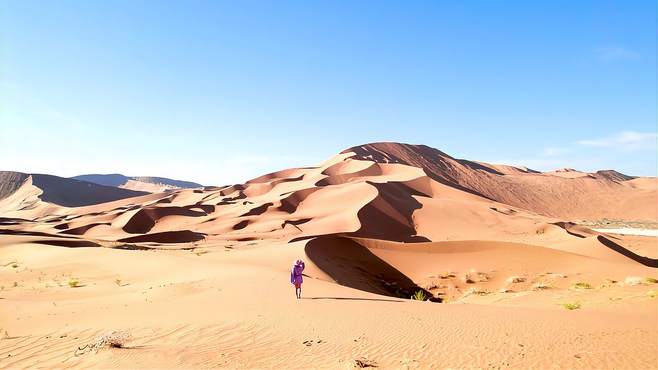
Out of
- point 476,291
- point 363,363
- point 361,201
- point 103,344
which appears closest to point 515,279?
point 476,291

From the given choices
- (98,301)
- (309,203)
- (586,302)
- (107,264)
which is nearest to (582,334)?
(586,302)

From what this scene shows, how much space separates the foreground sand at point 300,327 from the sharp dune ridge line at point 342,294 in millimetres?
45

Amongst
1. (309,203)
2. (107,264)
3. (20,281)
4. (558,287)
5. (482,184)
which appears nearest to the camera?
(20,281)

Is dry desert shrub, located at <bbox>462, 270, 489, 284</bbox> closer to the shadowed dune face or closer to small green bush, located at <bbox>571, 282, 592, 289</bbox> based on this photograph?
small green bush, located at <bbox>571, 282, 592, 289</bbox>

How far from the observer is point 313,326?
8.31 metres

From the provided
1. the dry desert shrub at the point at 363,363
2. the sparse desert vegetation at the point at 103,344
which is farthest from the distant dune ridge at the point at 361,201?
the dry desert shrub at the point at 363,363

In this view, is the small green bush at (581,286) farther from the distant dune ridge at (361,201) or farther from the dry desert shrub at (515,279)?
the distant dune ridge at (361,201)

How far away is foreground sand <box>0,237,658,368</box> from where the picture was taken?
6559 mm

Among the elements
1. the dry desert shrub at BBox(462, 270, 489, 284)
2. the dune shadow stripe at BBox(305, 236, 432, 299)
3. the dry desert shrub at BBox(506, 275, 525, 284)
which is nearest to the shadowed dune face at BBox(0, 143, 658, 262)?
the dune shadow stripe at BBox(305, 236, 432, 299)

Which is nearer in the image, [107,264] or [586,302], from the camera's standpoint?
[586,302]

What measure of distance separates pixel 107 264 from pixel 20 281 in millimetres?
3221

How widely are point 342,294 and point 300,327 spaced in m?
3.88

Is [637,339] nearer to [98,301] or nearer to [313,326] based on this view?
[313,326]

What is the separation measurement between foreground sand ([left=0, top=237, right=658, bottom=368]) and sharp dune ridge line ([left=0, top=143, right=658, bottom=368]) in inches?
1.8
